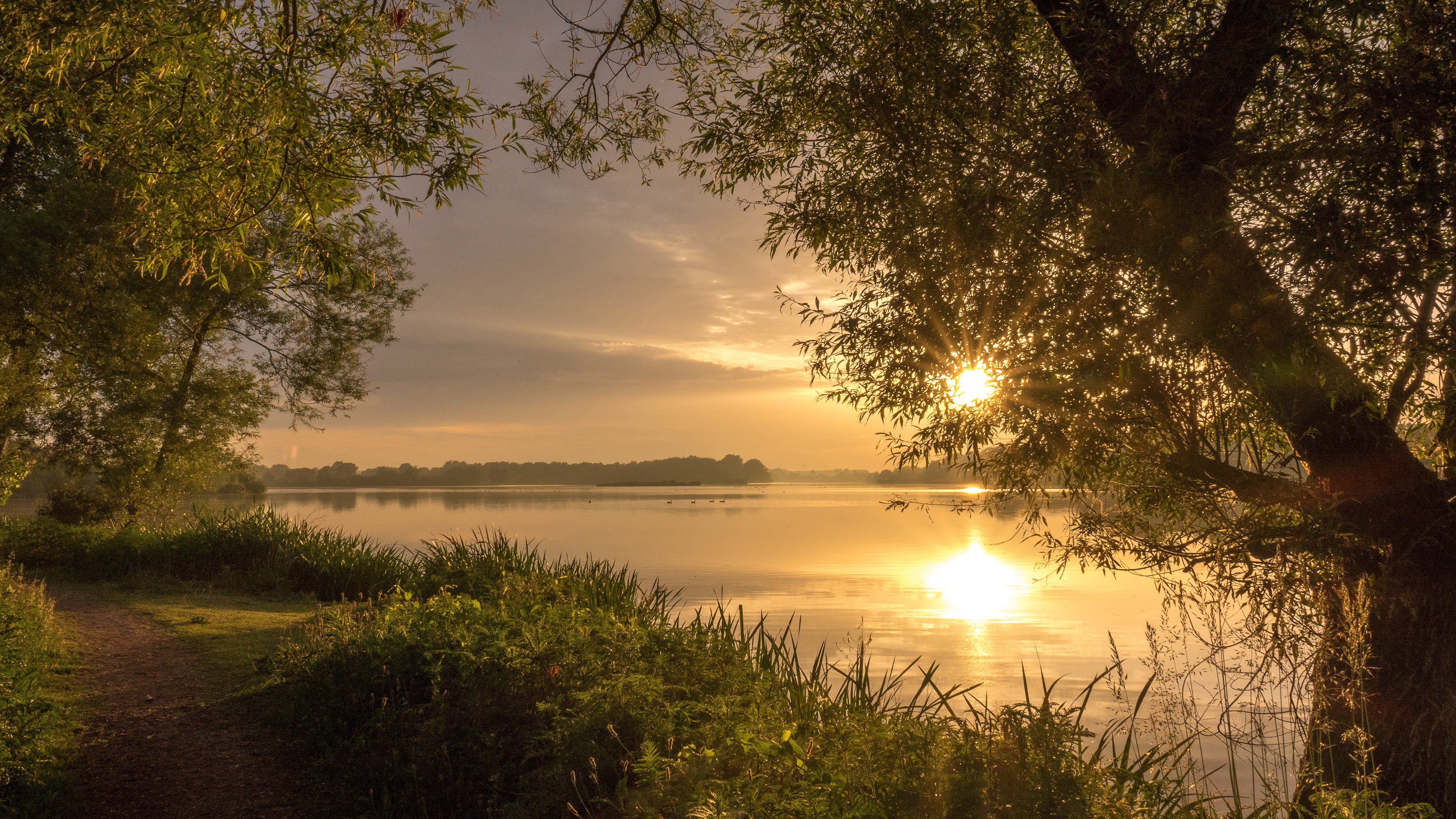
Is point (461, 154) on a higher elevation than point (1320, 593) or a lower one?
higher

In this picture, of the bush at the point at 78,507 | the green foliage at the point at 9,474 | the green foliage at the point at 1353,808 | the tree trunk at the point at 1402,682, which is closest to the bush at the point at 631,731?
the green foliage at the point at 1353,808

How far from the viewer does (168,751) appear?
6230mm

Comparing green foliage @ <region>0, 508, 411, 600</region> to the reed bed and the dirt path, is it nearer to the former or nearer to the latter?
the reed bed

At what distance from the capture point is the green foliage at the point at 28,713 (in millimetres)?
5090

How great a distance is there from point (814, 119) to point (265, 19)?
5.12m

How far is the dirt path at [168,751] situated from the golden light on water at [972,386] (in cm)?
582

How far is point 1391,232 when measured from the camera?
4395 mm

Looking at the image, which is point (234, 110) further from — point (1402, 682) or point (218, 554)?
point (218, 554)

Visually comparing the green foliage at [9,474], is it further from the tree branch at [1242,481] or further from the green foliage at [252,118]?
the tree branch at [1242,481]

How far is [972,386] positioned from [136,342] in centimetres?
1917

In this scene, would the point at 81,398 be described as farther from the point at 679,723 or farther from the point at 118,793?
the point at 679,723

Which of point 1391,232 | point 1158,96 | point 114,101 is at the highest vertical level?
point 114,101

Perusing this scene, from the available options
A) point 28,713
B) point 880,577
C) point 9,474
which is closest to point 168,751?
point 28,713

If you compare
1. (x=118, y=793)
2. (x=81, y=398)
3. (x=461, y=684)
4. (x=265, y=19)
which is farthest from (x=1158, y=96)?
(x=81, y=398)
